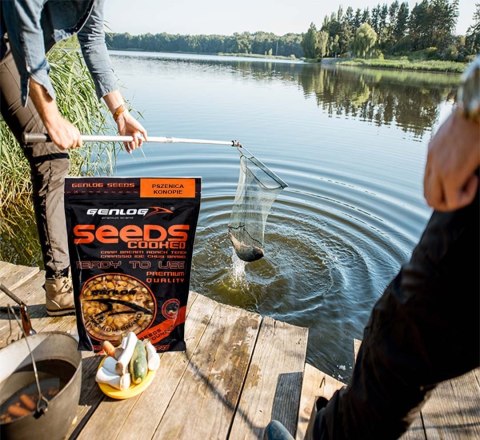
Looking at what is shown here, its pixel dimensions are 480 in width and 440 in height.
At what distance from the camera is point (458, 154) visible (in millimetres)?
704

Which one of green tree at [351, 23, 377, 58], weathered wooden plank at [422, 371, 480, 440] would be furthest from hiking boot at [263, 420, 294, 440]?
green tree at [351, 23, 377, 58]

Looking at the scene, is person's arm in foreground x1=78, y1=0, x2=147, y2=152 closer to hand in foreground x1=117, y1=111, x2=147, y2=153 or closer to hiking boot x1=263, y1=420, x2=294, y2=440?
hand in foreground x1=117, y1=111, x2=147, y2=153

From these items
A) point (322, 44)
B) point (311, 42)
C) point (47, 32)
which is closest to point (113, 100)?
point (47, 32)

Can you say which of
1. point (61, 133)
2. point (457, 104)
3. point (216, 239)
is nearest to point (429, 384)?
point (457, 104)

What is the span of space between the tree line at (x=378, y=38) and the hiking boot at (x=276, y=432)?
148 ft

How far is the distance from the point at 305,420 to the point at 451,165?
1.46 metres

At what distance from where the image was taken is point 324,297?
11.8 feet

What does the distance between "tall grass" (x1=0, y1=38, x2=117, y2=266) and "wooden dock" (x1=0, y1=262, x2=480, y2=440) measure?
242cm

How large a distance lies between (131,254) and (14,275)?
132 centimetres

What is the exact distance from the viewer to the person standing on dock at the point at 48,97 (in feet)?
5.38

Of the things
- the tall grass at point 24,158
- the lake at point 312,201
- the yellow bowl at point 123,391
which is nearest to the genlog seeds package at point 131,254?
the yellow bowl at point 123,391

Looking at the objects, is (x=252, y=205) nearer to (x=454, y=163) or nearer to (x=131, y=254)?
(x=131, y=254)

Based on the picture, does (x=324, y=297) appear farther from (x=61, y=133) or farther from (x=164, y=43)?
(x=164, y=43)

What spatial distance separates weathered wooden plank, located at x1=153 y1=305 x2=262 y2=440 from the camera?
65.4 inches
